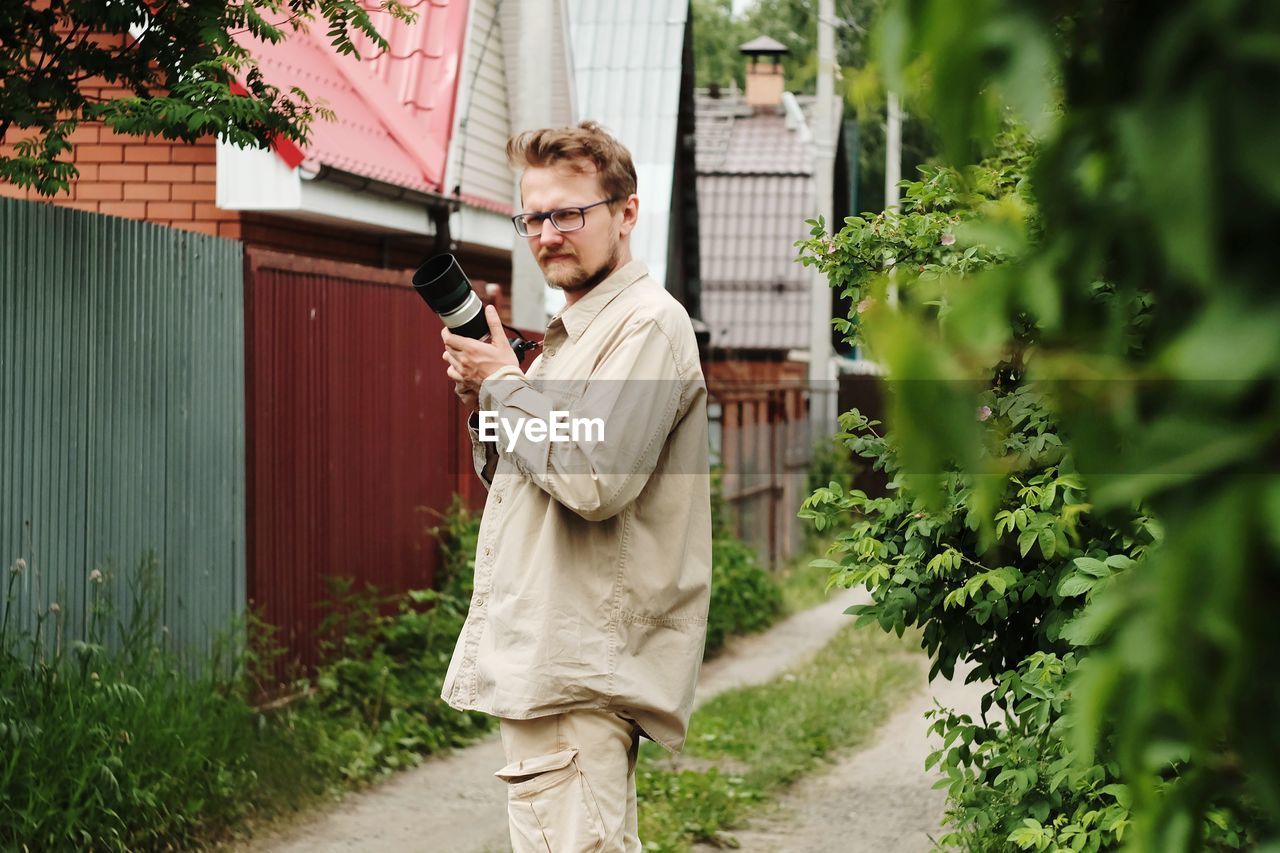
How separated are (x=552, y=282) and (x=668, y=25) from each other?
49.2 ft

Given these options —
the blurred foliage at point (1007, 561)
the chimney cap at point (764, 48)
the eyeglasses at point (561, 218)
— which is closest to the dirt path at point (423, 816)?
the blurred foliage at point (1007, 561)

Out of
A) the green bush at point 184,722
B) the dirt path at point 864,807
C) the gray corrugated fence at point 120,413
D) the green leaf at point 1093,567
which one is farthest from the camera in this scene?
the dirt path at point 864,807

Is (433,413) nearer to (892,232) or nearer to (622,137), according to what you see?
(892,232)

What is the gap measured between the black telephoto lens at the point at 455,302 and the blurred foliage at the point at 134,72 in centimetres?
206

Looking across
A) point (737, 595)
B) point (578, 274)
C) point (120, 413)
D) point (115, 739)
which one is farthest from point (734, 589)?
point (578, 274)

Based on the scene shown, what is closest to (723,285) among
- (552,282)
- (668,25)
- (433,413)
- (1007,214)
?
(668,25)

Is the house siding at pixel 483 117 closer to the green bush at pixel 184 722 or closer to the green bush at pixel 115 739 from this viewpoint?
the green bush at pixel 184 722

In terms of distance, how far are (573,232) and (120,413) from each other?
10.4 feet

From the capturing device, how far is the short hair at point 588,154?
3465 millimetres

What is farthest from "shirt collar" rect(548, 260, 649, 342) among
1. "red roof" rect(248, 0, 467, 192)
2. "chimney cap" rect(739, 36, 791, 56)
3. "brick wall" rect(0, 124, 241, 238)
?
"chimney cap" rect(739, 36, 791, 56)

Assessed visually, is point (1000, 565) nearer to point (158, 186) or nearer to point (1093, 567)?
point (1093, 567)

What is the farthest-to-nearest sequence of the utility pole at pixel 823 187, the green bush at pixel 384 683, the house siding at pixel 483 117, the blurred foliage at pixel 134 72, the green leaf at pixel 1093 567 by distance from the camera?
the utility pole at pixel 823 187 → the house siding at pixel 483 117 → the green bush at pixel 384 683 → the blurred foliage at pixel 134 72 → the green leaf at pixel 1093 567

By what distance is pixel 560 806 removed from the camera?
10.8 feet

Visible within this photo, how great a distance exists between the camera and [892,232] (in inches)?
184
